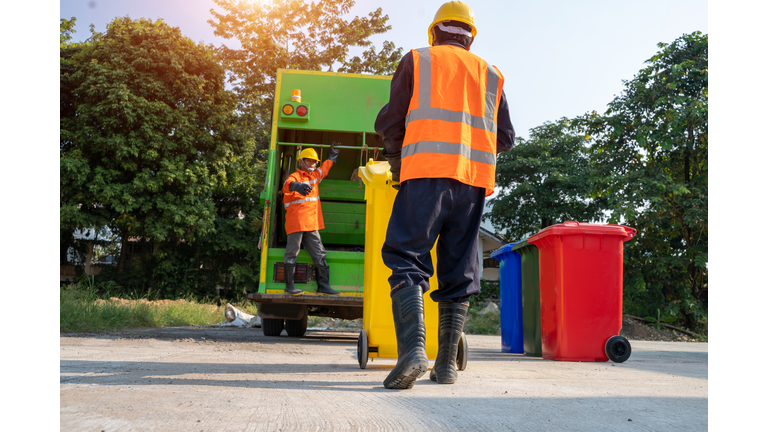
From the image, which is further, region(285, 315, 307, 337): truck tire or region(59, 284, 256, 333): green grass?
region(285, 315, 307, 337): truck tire

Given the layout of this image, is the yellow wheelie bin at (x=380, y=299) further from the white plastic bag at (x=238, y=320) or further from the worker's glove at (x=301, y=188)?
the white plastic bag at (x=238, y=320)

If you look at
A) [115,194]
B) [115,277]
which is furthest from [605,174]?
[115,277]

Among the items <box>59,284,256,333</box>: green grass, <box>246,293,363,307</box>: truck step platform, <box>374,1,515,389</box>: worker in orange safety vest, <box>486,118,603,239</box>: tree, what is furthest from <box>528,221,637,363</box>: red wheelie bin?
<box>486,118,603,239</box>: tree

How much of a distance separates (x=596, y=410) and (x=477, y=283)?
885 millimetres

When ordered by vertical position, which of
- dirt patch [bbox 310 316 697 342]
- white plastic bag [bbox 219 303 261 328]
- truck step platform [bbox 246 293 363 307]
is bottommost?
dirt patch [bbox 310 316 697 342]

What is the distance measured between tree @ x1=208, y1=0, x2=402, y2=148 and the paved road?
15.8 metres

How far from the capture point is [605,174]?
13.9m

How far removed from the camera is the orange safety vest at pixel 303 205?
607cm

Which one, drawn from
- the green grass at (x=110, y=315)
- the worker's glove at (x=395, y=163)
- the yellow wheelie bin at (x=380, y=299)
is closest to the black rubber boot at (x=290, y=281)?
the green grass at (x=110, y=315)

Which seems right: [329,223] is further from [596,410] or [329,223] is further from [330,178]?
[596,410]

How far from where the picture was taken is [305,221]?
6.07 metres

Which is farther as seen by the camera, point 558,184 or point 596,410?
point 558,184

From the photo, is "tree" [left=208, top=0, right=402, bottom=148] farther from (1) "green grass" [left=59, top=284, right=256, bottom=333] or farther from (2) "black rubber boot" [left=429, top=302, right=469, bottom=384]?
(2) "black rubber boot" [left=429, top=302, right=469, bottom=384]

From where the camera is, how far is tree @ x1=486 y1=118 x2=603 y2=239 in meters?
23.3
